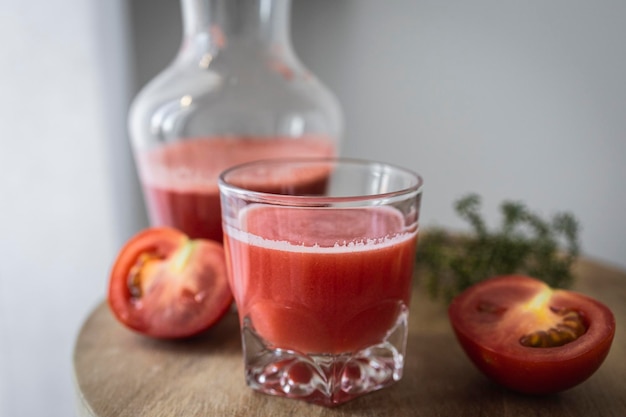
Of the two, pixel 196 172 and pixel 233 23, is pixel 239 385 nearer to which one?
pixel 196 172

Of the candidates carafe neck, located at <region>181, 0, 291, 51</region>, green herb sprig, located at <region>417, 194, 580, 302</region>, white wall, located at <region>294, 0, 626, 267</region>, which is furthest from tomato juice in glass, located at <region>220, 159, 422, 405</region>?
white wall, located at <region>294, 0, 626, 267</region>

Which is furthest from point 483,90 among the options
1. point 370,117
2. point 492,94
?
point 370,117

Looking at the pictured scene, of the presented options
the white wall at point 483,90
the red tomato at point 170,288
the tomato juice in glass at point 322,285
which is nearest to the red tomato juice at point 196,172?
the red tomato at point 170,288

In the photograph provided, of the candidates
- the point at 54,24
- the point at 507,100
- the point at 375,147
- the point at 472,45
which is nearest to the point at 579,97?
the point at 507,100

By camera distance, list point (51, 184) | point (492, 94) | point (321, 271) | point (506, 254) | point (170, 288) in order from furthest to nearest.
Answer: point (492, 94) → point (51, 184) → point (506, 254) → point (170, 288) → point (321, 271)

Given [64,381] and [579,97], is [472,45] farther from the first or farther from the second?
[64,381]

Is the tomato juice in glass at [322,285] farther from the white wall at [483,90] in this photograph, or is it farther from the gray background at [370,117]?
the white wall at [483,90]
